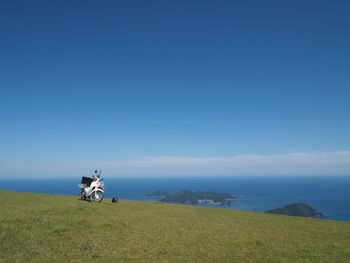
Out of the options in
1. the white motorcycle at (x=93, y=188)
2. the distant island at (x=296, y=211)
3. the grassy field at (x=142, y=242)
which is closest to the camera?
the grassy field at (x=142, y=242)

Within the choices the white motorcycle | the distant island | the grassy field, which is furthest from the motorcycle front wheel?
the distant island

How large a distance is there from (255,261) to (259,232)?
6039 mm

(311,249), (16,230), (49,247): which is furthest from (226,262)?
(16,230)

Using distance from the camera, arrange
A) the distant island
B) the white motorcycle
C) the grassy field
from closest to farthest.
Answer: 1. the grassy field
2. the white motorcycle
3. the distant island

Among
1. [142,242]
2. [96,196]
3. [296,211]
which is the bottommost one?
[296,211]

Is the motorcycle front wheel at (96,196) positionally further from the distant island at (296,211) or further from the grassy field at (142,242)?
the distant island at (296,211)

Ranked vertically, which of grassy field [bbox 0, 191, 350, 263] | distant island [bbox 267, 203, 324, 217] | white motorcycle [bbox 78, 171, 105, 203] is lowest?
distant island [bbox 267, 203, 324, 217]

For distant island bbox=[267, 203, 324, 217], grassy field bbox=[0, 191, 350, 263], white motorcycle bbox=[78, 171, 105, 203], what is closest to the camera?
grassy field bbox=[0, 191, 350, 263]

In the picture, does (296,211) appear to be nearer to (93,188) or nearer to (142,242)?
(93,188)

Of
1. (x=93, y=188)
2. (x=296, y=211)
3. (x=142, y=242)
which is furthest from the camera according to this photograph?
(x=296, y=211)

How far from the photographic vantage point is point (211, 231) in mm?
13648

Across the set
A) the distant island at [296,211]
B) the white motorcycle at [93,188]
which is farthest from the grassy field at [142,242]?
the distant island at [296,211]

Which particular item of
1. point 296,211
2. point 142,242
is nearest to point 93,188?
point 142,242

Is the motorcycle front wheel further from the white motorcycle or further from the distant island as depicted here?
the distant island
